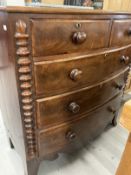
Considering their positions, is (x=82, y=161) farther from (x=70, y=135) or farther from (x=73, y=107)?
(x=73, y=107)

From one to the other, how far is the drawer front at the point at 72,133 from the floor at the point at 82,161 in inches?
9.1

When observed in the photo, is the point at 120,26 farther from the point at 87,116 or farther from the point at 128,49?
the point at 87,116

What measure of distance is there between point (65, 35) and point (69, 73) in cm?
17

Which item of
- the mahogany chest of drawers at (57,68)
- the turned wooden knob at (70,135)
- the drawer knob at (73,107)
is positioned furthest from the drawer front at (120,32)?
the turned wooden knob at (70,135)

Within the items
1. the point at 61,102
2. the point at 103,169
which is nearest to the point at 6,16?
the point at 61,102

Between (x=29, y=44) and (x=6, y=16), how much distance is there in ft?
0.36

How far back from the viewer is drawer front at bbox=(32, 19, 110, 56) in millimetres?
574

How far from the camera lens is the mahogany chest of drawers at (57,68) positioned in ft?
1.86

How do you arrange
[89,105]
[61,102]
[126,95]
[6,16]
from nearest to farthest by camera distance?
1. [6,16]
2. [61,102]
3. [89,105]
4. [126,95]

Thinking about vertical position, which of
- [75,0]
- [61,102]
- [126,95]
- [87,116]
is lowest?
[126,95]

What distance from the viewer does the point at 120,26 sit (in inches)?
33.4

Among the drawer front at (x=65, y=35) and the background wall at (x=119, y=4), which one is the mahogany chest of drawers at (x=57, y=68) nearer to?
the drawer front at (x=65, y=35)

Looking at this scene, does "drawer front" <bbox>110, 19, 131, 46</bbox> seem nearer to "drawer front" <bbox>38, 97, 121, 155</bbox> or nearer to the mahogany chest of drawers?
the mahogany chest of drawers

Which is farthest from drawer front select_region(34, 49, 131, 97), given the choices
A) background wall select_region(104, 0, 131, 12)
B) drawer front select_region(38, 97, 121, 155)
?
background wall select_region(104, 0, 131, 12)
